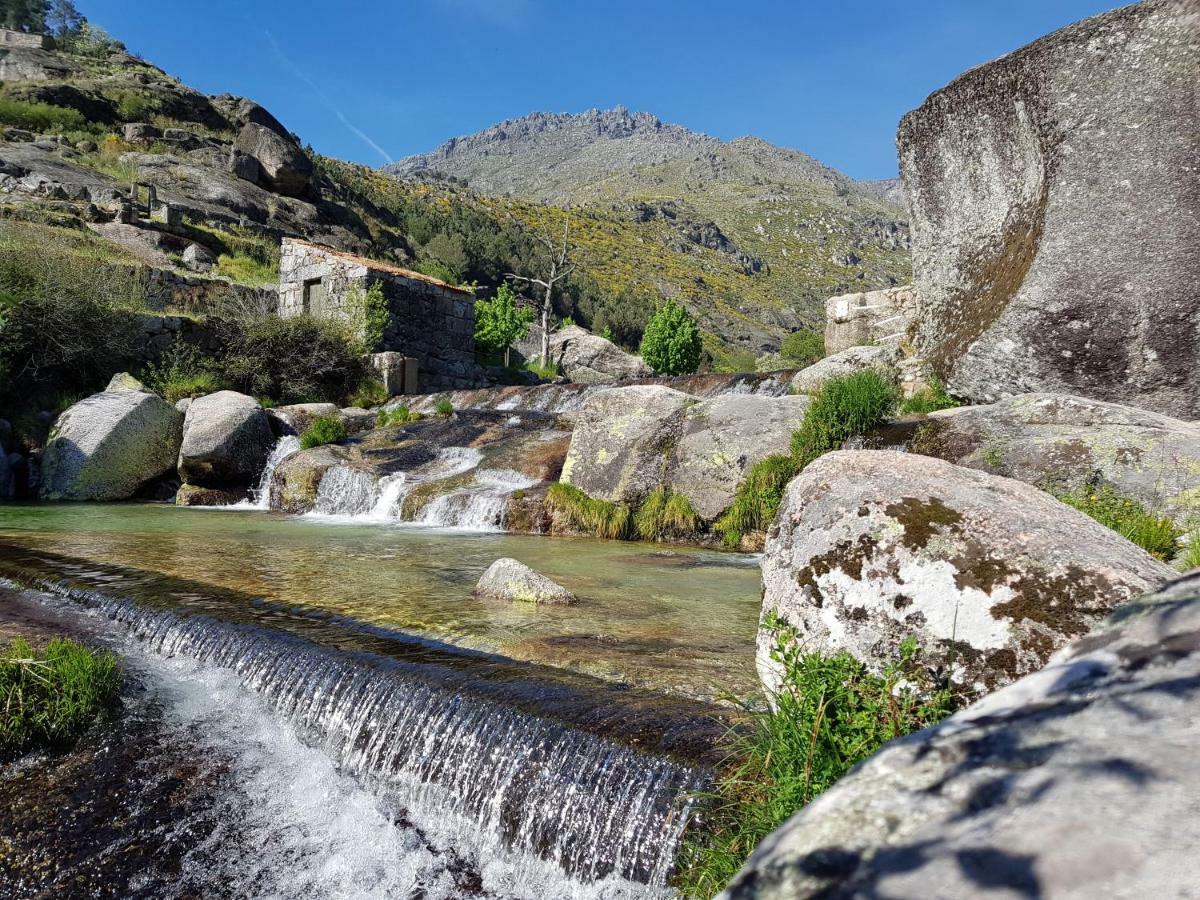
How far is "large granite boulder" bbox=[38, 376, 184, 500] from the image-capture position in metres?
12.2

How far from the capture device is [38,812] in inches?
113

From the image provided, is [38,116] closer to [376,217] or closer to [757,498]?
[376,217]

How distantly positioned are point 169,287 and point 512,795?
19.9 m

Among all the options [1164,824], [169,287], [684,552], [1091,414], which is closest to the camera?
[1164,824]

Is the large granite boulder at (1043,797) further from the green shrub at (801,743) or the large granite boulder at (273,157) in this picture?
the large granite boulder at (273,157)

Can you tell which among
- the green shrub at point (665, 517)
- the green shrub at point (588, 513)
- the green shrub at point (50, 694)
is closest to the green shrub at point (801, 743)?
the green shrub at point (50, 694)

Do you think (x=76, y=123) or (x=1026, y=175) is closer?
(x=1026, y=175)

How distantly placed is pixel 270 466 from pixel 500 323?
823 inches

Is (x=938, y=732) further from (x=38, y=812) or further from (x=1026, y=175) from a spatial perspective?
(x=1026, y=175)

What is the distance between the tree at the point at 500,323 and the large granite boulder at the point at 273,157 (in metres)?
9.87

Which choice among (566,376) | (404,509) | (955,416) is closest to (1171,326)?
(955,416)

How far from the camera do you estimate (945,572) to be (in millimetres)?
2594

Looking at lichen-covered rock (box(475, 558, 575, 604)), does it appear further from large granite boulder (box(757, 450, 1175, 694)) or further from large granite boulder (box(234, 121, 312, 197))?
large granite boulder (box(234, 121, 312, 197))

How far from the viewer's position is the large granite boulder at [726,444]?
8453 millimetres
